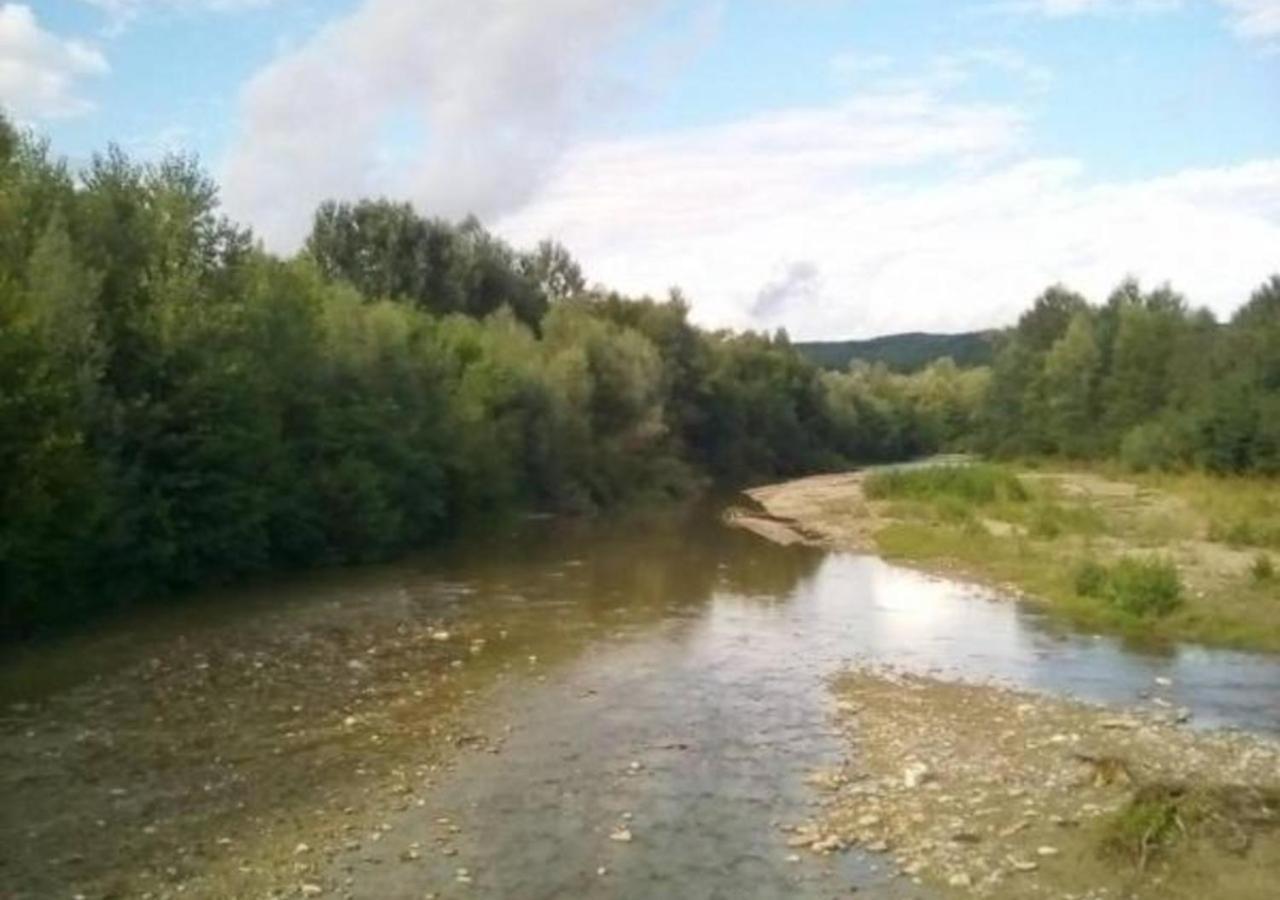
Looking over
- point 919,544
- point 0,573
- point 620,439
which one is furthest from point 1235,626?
point 620,439

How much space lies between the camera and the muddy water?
14906 mm

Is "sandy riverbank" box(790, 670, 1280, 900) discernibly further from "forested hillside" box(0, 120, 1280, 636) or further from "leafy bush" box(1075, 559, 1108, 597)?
"forested hillside" box(0, 120, 1280, 636)

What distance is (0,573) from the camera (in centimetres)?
2797

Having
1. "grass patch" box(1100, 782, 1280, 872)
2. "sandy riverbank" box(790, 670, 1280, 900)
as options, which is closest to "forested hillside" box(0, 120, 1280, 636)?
"sandy riverbank" box(790, 670, 1280, 900)

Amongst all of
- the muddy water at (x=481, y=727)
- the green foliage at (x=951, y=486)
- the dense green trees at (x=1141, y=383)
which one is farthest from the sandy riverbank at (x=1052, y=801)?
the dense green trees at (x=1141, y=383)

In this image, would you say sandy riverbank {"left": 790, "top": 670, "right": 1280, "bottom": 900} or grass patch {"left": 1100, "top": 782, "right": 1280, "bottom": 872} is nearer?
sandy riverbank {"left": 790, "top": 670, "right": 1280, "bottom": 900}

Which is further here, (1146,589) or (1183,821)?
(1146,589)

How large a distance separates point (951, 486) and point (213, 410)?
127ft

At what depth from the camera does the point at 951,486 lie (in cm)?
6450

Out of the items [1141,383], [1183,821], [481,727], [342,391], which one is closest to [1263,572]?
[1183,821]

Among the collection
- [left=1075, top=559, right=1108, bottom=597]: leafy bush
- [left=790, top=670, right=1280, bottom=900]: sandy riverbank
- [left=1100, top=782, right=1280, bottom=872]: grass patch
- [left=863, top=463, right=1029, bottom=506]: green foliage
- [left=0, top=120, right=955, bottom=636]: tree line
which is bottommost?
[left=790, top=670, right=1280, bottom=900]: sandy riverbank

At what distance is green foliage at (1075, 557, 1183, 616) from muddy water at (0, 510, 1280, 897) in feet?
6.06

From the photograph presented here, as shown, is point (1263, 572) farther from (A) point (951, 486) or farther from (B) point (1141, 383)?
(B) point (1141, 383)

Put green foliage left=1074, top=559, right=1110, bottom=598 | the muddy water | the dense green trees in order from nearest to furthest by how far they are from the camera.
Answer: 1. the muddy water
2. green foliage left=1074, top=559, right=1110, bottom=598
3. the dense green trees
